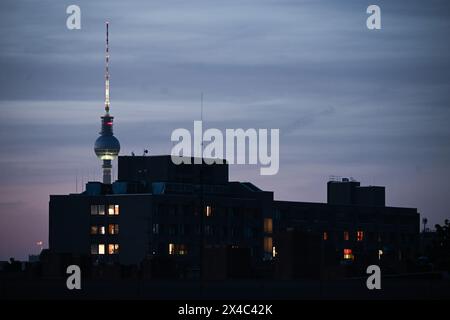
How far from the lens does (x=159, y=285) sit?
383 ft

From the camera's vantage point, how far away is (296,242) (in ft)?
397
